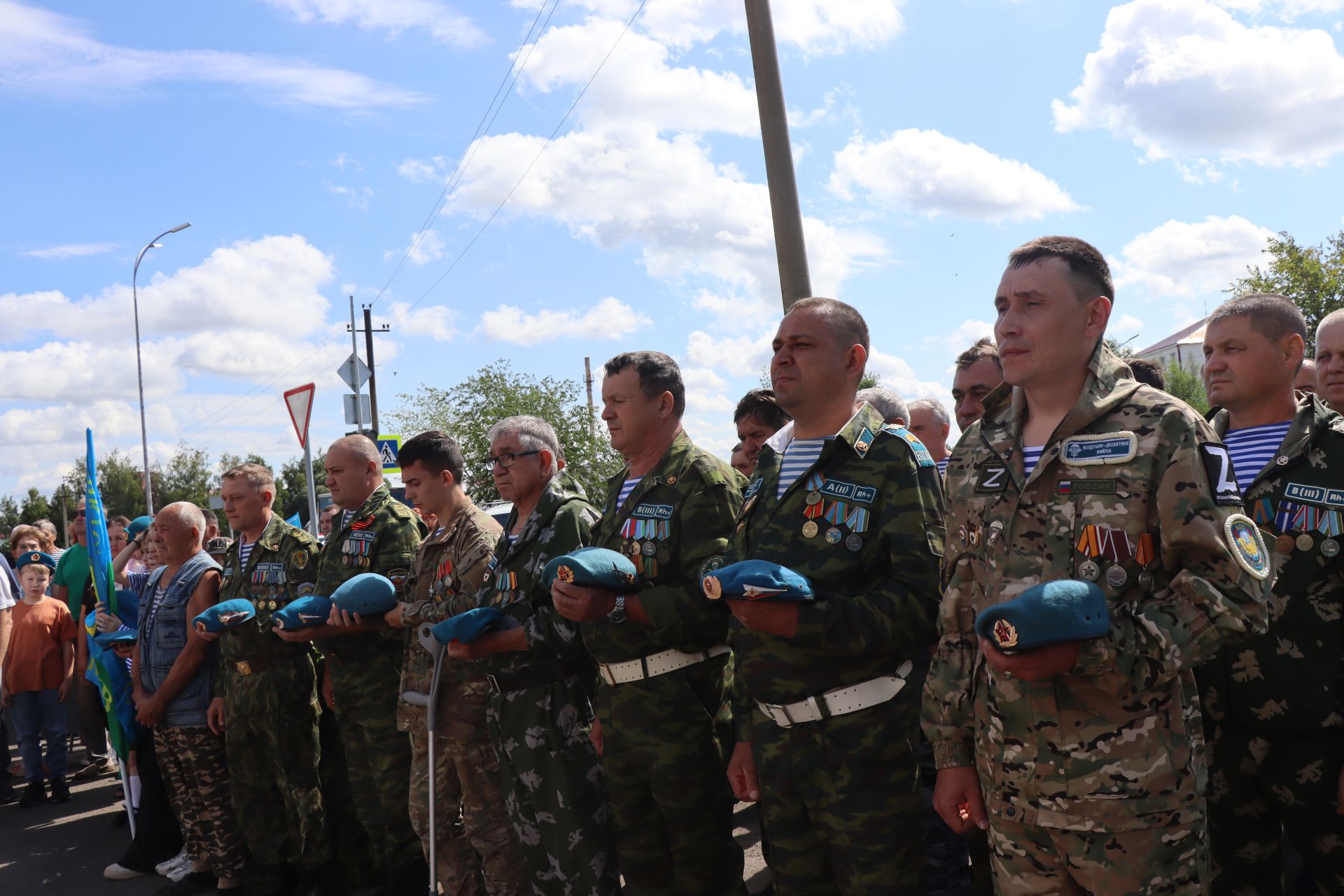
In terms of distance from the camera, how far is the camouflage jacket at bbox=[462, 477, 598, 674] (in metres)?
3.93

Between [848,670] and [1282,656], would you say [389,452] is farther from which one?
[1282,656]

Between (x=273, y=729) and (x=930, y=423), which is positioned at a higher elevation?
(x=930, y=423)

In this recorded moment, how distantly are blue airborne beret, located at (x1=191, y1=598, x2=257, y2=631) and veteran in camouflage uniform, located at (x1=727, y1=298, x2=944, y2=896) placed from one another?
3208 mm

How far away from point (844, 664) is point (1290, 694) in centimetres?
130

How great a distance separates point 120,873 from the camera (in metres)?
6.24

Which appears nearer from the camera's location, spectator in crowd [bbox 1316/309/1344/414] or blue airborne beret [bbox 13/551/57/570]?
spectator in crowd [bbox 1316/309/1344/414]

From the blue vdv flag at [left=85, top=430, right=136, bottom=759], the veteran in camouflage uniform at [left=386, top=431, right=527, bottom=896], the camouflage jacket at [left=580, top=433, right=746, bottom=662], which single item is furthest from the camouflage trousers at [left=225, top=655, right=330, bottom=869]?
the camouflage jacket at [left=580, top=433, right=746, bottom=662]

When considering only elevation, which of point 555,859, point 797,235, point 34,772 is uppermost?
point 797,235

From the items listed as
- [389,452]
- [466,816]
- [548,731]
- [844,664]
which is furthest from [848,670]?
[389,452]

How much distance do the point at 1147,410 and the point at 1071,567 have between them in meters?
0.39

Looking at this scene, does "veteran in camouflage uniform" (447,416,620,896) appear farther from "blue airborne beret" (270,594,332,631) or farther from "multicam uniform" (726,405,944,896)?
"multicam uniform" (726,405,944,896)

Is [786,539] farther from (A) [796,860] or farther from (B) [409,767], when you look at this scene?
(B) [409,767]

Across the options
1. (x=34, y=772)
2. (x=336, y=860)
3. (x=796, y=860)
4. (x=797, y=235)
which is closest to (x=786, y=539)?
(x=796, y=860)

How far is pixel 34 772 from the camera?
842cm
